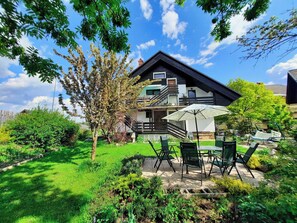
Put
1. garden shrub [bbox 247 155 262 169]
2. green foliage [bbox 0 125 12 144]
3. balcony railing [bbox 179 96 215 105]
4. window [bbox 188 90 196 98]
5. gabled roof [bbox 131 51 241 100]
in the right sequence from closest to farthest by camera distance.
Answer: garden shrub [bbox 247 155 262 169], green foliage [bbox 0 125 12 144], gabled roof [bbox 131 51 241 100], balcony railing [bbox 179 96 215 105], window [bbox 188 90 196 98]

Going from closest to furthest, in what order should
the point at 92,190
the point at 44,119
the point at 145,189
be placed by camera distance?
the point at 145,189, the point at 92,190, the point at 44,119

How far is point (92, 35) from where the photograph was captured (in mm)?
1852

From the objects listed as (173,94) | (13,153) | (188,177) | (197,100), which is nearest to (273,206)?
(188,177)

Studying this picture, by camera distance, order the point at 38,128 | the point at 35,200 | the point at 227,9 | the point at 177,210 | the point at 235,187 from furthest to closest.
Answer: the point at 38,128
the point at 35,200
the point at 235,187
the point at 177,210
the point at 227,9

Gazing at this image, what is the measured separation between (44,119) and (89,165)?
593 centimetres

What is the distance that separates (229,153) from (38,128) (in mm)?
9615

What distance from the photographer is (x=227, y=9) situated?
2.30m

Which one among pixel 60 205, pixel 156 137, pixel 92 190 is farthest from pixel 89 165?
pixel 156 137

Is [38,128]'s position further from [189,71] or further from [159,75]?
[189,71]

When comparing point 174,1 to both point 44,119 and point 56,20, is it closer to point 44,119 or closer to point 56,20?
point 56,20

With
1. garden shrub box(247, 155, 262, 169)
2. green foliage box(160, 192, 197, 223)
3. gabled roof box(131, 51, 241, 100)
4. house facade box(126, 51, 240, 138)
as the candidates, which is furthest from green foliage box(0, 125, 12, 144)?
gabled roof box(131, 51, 241, 100)

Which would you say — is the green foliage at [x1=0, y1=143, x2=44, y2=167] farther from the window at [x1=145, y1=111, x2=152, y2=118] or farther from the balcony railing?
the balcony railing

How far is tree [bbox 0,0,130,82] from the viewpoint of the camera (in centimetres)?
155

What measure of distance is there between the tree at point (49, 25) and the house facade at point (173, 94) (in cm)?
1271
